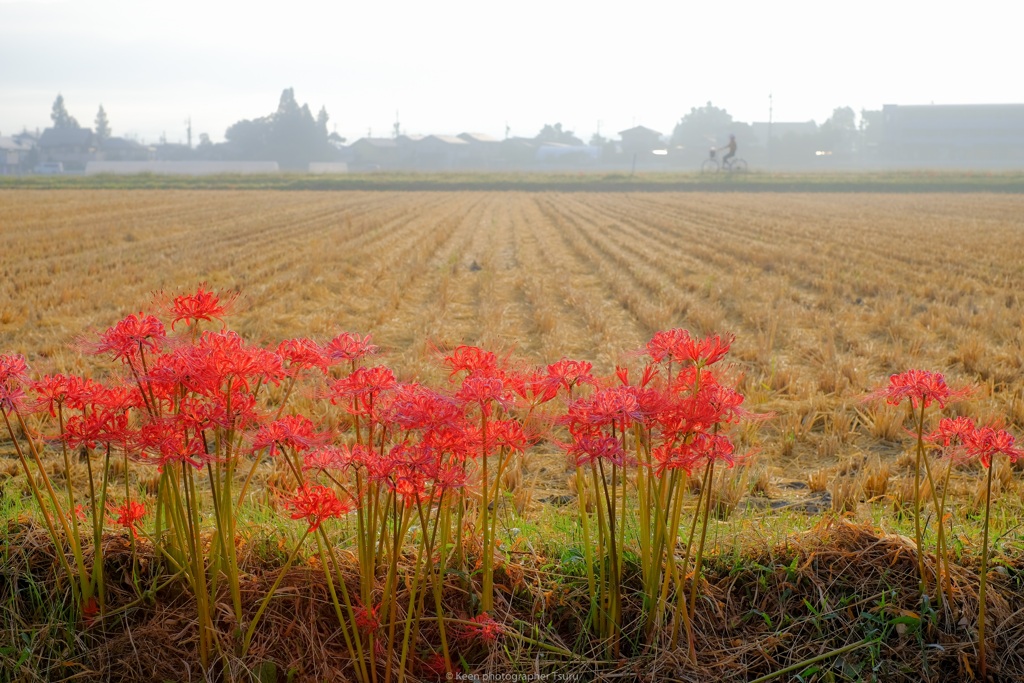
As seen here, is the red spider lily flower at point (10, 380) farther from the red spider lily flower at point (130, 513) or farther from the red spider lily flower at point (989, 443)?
the red spider lily flower at point (989, 443)

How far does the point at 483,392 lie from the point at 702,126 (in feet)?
386

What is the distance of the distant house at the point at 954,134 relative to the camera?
8494 cm

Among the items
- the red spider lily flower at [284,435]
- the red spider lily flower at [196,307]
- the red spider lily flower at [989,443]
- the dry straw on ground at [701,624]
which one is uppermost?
the red spider lily flower at [196,307]

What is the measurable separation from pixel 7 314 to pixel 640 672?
8.29 metres

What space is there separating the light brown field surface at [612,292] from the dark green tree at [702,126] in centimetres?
8949

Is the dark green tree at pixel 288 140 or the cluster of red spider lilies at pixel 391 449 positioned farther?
the dark green tree at pixel 288 140

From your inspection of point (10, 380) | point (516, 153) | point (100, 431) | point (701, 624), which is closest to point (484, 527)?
point (701, 624)

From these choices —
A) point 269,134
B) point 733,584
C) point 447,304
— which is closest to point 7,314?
point 447,304

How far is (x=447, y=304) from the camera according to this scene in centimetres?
1018

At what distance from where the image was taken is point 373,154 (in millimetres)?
94375

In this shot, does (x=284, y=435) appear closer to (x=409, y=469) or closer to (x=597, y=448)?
(x=409, y=469)

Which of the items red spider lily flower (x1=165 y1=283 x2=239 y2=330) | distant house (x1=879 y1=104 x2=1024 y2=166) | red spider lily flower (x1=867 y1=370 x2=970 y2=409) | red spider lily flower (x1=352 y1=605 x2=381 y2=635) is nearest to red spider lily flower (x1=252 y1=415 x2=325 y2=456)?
red spider lily flower (x1=165 y1=283 x2=239 y2=330)

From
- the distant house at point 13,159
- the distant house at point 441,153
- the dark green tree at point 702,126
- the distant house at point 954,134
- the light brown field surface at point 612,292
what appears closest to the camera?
the light brown field surface at point 612,292

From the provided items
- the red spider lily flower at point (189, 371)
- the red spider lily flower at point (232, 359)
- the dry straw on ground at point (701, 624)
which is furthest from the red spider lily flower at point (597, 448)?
the red spider lily flower at point (189, 371)
